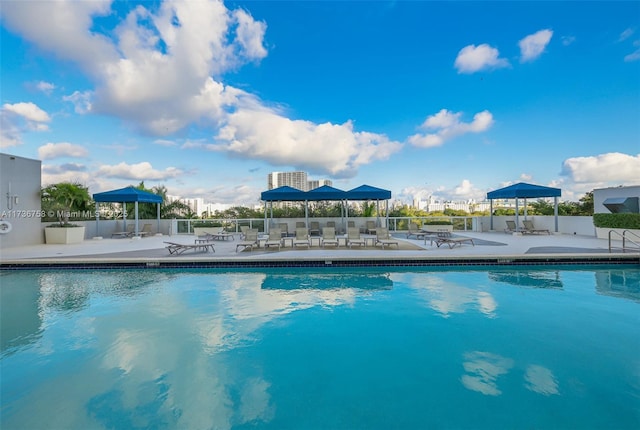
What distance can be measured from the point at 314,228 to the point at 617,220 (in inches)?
468

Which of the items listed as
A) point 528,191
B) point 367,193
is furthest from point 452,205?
point 367,193

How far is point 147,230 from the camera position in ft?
47.6

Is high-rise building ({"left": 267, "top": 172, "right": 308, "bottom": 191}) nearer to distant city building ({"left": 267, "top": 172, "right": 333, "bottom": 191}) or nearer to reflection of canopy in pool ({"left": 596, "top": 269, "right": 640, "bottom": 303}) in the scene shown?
distant city building ({"left": 267, "top": 172, "right": 333, "bottom": 191})

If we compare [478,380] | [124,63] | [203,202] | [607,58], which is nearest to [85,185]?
[124,63]

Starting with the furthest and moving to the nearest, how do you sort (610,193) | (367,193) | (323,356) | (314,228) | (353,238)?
(314,228), (610,193), (367,193), (353,238), (323,356)

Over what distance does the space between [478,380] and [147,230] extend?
15612mm

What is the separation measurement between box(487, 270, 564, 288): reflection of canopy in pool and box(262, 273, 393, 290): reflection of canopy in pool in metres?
2.62

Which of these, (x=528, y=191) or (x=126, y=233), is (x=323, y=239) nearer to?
(x=528, y=191)

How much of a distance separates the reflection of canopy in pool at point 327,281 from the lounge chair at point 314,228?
20.6 ft

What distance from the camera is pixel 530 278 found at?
6656 millimetres

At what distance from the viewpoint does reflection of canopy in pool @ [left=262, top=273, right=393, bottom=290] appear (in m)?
6.19

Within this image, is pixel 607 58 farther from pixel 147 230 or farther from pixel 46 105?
pixel 46 105

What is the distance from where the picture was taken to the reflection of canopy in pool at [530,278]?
6.18 metres

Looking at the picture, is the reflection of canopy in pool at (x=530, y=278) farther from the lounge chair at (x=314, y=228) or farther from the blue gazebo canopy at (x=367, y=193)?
the lounge chair at (x=314, y=228)
